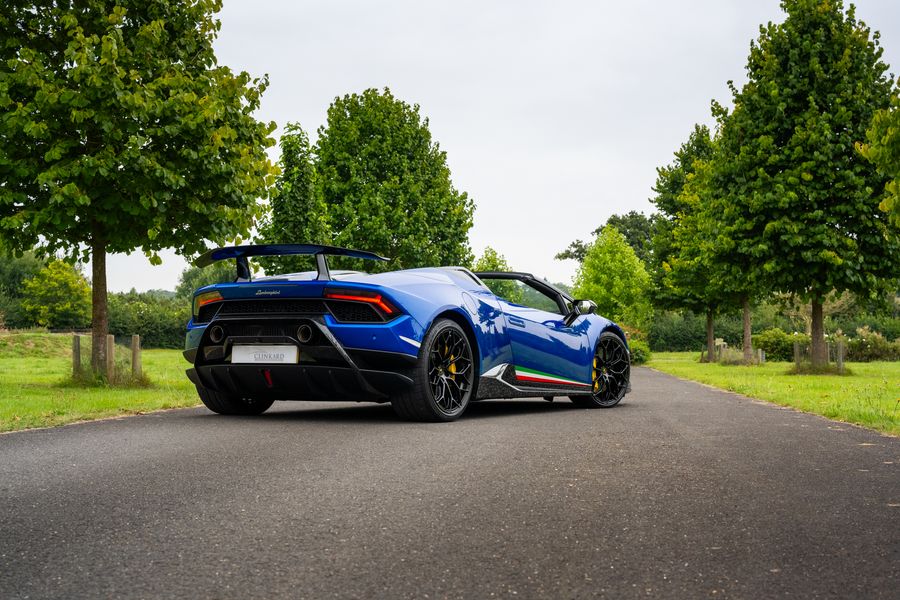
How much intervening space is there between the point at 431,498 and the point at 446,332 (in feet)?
11.3

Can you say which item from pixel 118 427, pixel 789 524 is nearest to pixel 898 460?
pixel 789 524

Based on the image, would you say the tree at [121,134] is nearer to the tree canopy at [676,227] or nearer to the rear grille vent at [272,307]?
the rear grille vent at [272,307]

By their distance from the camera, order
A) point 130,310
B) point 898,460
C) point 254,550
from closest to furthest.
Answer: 1. point 254,550
2. point 898,460
3. point 130,310

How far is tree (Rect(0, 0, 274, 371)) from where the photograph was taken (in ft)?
39.3

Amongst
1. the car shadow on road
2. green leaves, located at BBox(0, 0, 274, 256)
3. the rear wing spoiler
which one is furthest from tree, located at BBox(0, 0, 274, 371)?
the rear wing spoiler

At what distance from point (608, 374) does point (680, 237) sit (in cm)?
2604

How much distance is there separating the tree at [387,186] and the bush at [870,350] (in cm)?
1803

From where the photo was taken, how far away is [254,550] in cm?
337

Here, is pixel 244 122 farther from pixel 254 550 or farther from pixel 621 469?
pixel 254 550

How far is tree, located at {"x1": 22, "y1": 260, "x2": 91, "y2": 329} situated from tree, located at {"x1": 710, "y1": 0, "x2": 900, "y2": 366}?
46313 mm

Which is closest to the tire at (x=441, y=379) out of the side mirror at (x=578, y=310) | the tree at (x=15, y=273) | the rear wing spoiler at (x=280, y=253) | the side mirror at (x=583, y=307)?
the rear wing spoiler at (x=280, y=253)

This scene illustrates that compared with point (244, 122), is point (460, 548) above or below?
below

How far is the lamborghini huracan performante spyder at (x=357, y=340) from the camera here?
721 centimetres

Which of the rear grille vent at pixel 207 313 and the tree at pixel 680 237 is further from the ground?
the tree at pixel 680 237
